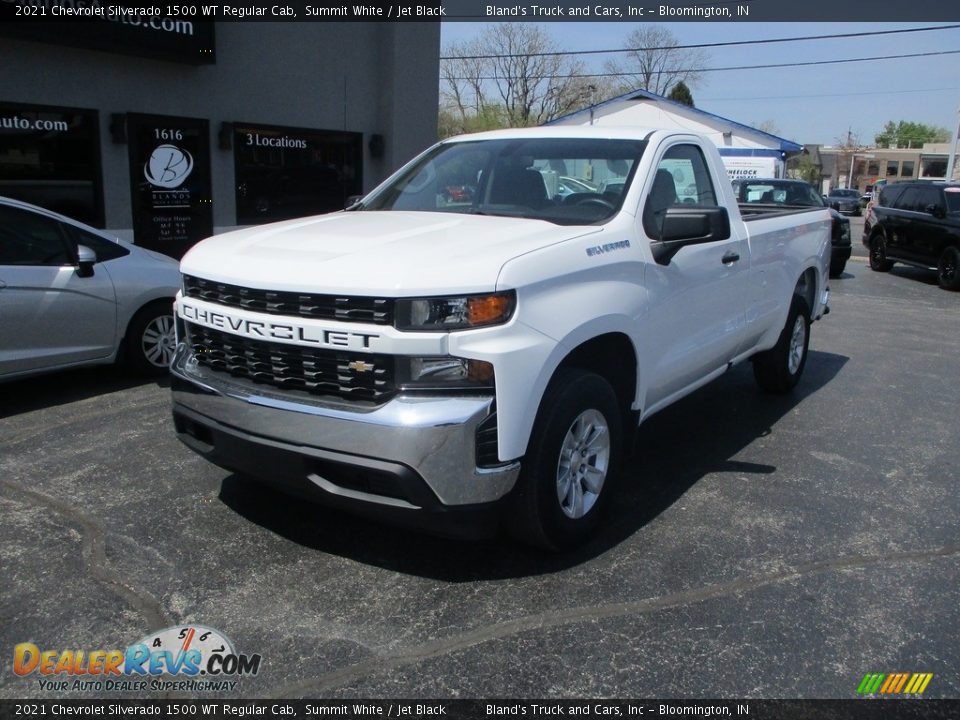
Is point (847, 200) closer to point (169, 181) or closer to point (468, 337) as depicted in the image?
point (169, 181)

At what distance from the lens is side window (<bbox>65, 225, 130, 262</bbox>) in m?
6.20

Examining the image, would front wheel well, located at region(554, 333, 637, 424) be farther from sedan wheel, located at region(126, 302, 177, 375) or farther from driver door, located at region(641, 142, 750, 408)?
sedan wheel, located at region(126, 302, 177, 375)

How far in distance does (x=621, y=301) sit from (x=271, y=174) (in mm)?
9707

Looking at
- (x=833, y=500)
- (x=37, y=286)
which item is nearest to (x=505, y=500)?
(x=833, y=500)

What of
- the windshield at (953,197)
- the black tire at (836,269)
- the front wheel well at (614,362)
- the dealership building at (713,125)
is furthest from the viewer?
the dealership building at (713,125)

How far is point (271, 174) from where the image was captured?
1238 cm

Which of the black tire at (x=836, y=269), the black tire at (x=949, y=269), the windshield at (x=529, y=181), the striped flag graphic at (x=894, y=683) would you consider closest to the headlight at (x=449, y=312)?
the windshield at (x=529, y=181)

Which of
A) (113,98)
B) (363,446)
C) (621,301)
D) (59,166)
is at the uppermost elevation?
(113,98)

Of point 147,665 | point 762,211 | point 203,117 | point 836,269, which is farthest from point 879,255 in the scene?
point 147,665

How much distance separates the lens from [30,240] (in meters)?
5.96

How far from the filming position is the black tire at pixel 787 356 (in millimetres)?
6364

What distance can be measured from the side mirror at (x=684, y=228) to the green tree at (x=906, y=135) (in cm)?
16128

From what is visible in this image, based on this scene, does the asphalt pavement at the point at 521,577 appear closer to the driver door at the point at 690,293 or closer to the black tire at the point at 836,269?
the driver door at the point at 690,293

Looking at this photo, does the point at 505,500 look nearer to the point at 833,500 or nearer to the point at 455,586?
the point at 455,586
